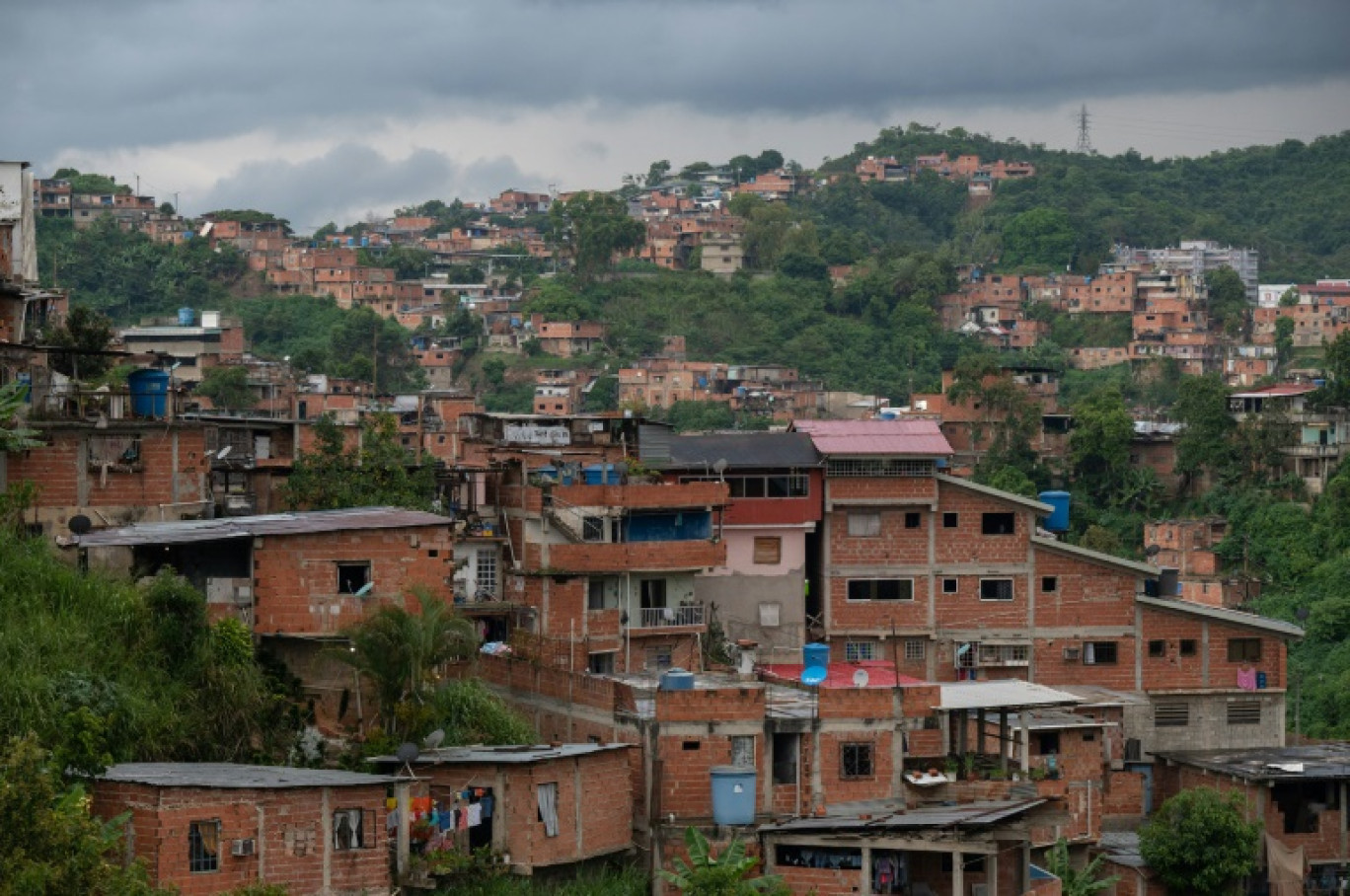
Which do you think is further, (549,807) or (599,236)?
(599,236)

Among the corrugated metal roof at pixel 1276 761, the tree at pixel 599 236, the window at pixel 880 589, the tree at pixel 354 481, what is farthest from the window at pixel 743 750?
the tree at pixel 599 236

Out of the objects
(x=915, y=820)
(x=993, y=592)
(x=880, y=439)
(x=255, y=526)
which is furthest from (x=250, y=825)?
(x=993, y=592)

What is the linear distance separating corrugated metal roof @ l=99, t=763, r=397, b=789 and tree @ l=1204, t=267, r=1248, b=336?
88.3 metres

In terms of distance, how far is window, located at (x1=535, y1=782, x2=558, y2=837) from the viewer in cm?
2175

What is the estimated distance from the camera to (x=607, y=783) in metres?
22.5

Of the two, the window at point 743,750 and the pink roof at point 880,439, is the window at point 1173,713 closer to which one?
the pink roof at point 880,439

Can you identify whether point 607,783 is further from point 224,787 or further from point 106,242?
point 106,242

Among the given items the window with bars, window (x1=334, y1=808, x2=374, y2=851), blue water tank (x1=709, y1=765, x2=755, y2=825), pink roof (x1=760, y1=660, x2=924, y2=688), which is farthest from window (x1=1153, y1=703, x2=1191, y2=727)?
window (x1=334, y1=808, x2=374, y2=851)

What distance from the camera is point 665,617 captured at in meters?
29.3

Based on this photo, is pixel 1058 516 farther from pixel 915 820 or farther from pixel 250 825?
pixel 250 825

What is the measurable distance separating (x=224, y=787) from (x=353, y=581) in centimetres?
467

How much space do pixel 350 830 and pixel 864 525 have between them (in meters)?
14.0

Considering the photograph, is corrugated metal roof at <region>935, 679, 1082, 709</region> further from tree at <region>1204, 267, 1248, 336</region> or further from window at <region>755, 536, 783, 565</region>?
tree at <region>1204, 267, 1248, 336</region>

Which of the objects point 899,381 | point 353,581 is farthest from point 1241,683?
point 899,381
